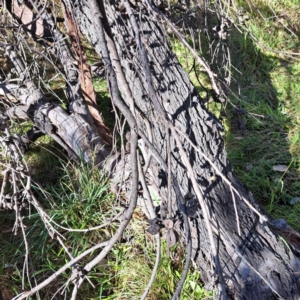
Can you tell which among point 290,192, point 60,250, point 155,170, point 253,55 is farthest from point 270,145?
point 60,250

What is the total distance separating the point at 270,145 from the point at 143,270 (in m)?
1.89

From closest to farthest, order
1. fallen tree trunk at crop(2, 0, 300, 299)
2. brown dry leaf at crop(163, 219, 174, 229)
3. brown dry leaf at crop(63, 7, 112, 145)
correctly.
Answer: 1. brown dry leaf at crop(163, 219, 174, 229)
2. fallen tree trunk at crop(2, 0, 300, 299)
3. brown dry leaf at crop(63, 7, 112, 145)

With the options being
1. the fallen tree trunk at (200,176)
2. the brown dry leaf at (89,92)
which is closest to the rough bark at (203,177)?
the fallen tree trunk at (200,176)

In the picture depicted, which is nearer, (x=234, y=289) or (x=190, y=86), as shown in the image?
(x=234, y=289)

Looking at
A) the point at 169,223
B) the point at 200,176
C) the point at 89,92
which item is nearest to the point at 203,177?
the point at 200,176

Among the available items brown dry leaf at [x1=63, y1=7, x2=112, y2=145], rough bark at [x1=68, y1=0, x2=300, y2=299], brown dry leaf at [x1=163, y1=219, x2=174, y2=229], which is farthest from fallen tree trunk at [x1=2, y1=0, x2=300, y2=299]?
brown dry leaf at [x1=63, y1=7, x2=112, y2=145]

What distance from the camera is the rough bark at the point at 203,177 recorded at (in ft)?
7.06

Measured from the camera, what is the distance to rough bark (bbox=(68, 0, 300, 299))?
215cm

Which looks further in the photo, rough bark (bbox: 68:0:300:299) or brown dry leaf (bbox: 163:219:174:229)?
rough bark (bbox: 68:0:300:299)

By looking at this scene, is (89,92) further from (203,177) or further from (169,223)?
(169,223)

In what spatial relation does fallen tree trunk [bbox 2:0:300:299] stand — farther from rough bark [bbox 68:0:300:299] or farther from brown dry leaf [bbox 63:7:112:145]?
brown dry leaf [bbox 63:7:112:145]

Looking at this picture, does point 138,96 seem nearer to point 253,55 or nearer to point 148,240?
point 148,240

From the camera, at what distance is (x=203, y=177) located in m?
2.24

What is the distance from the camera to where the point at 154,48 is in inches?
91.3
